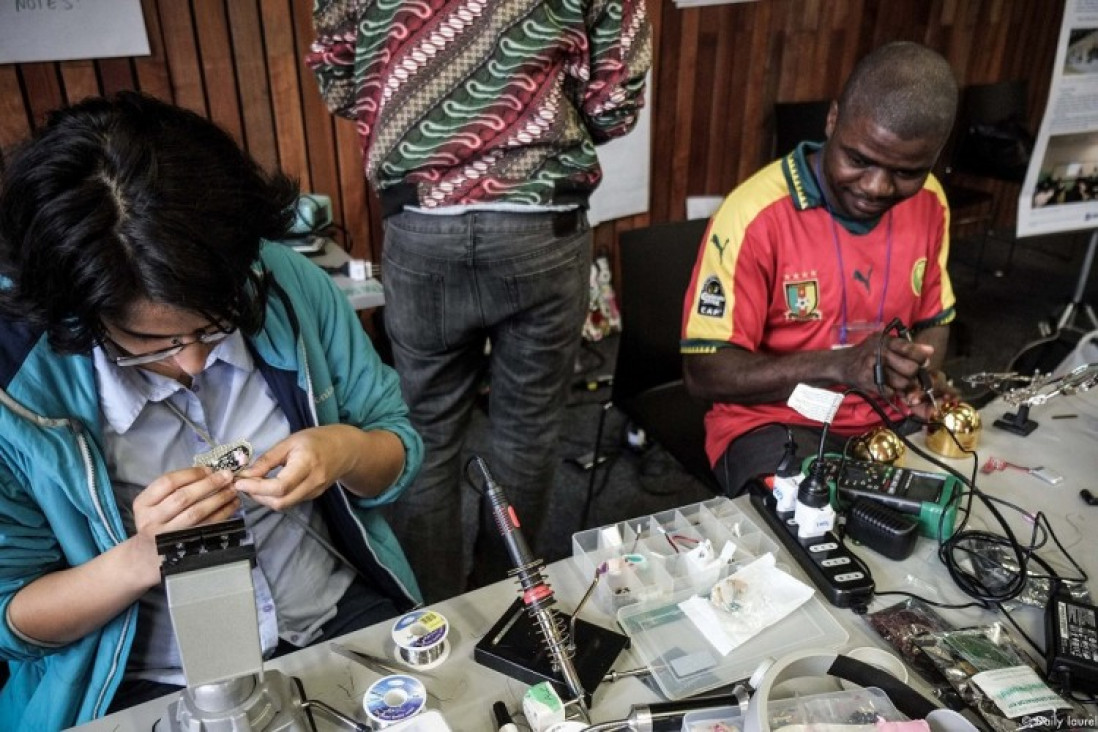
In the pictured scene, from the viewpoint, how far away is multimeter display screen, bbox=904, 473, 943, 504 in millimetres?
1093

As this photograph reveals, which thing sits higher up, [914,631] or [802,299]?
[802,299]

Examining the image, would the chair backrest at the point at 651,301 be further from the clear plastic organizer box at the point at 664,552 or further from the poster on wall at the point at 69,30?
the poster on wall at the point at 69,30

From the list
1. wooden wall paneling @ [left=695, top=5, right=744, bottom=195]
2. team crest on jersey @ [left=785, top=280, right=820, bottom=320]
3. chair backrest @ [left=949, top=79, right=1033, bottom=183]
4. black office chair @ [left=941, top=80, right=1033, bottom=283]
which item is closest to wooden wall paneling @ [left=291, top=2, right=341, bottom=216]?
team crest on jersey @ [left=785, top=280, right=820, bottom=320]

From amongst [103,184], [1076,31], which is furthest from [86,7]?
[1076,31]

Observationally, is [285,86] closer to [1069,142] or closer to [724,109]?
[724,109]

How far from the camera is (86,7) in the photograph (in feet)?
7.04

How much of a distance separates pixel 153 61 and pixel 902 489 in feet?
7.62

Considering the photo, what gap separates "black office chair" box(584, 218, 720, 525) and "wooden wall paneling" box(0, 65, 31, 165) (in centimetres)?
169

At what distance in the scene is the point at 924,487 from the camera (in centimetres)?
112

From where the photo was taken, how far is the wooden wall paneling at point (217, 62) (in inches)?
92.1

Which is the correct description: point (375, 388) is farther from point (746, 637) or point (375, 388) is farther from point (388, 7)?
point (388, 7)

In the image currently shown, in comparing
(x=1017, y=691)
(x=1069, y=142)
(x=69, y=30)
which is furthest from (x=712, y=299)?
(x=1069, y=142)

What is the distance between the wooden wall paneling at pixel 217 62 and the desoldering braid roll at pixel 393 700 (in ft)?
6.38

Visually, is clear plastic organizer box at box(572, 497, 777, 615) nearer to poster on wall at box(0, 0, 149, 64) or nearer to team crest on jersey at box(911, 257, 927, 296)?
team crest on jersey at box(911, 257, 927, 296)
